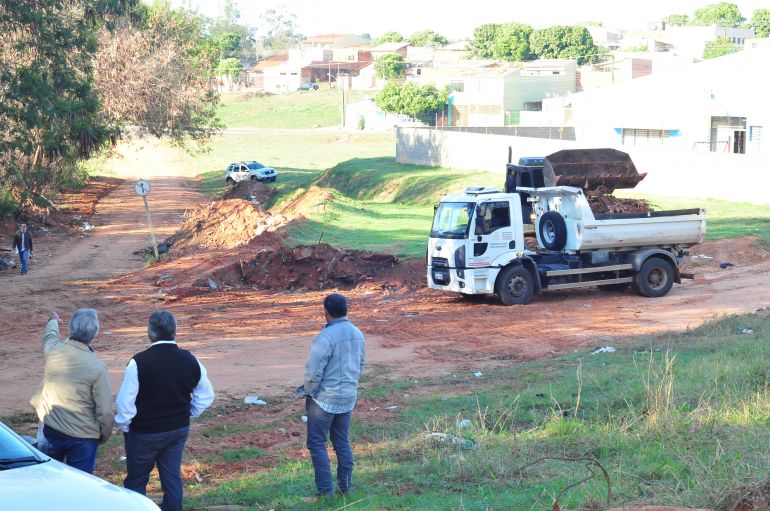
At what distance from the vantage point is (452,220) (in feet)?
67.5

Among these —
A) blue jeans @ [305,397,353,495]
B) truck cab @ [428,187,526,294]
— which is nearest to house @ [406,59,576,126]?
truck cab @ [428,187,526,294]

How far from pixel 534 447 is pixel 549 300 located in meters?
13.4

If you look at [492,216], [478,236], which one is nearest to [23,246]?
[478,236]

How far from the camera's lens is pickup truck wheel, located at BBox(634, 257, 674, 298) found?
21.5 metres

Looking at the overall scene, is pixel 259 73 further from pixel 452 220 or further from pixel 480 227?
pixel 480 227

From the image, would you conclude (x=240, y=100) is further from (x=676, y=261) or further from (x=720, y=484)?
(x=720, y=484)

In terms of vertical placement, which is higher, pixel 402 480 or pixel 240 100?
pixel 240 100

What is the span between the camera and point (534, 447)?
8.95 m

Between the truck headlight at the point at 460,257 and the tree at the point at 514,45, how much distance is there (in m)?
125

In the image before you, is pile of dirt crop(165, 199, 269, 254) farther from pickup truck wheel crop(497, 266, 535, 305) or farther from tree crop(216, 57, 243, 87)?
tree crop(216, 57, 243, 87)

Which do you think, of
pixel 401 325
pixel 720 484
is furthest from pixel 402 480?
pixel 401 325

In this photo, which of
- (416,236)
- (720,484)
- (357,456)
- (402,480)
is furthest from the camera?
(416,236)

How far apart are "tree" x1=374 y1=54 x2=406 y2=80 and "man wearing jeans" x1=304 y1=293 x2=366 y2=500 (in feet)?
423

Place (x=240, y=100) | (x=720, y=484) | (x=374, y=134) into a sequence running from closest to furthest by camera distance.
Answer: (x=720, y=484) → (x=374, y=134) → (x=240, y=100)
